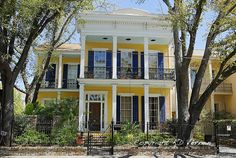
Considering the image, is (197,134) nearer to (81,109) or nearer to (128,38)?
(81,109)

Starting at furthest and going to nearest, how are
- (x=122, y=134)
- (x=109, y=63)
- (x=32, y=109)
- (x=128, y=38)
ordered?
(x=109, y=63) < (x=128, y=38) < (x=32, y=109) < (x=122, y=134)

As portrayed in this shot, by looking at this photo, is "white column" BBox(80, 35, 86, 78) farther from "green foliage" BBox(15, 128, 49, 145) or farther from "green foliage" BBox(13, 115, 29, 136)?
"green foliage" BBox(15, 128, 49, 145)

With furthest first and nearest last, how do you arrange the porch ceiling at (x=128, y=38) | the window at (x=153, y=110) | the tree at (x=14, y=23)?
the window at (x=153, y=110)
the porch ceiling at (x=128, y=38)
the tree at (x=14, y=23)

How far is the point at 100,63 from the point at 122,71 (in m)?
1.91

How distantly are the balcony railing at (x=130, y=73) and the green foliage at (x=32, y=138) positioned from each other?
30.2 feet

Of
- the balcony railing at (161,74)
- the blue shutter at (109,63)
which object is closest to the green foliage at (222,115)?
the balcony railing at (161,74)

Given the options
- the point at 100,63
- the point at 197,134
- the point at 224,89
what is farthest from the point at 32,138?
the point at 224,89

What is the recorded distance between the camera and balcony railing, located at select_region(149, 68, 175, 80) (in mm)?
21516

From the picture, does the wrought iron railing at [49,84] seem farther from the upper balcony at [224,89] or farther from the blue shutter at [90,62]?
the upper balcony at [224,89]

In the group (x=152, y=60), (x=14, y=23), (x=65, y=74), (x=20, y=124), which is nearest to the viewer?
(x=14, y=23)

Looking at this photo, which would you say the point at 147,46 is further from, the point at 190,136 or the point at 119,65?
the point at 190,136

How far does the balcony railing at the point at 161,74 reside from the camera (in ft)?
70.6

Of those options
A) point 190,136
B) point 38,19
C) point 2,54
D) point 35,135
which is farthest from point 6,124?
point 190,136

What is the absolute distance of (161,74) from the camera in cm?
2189
